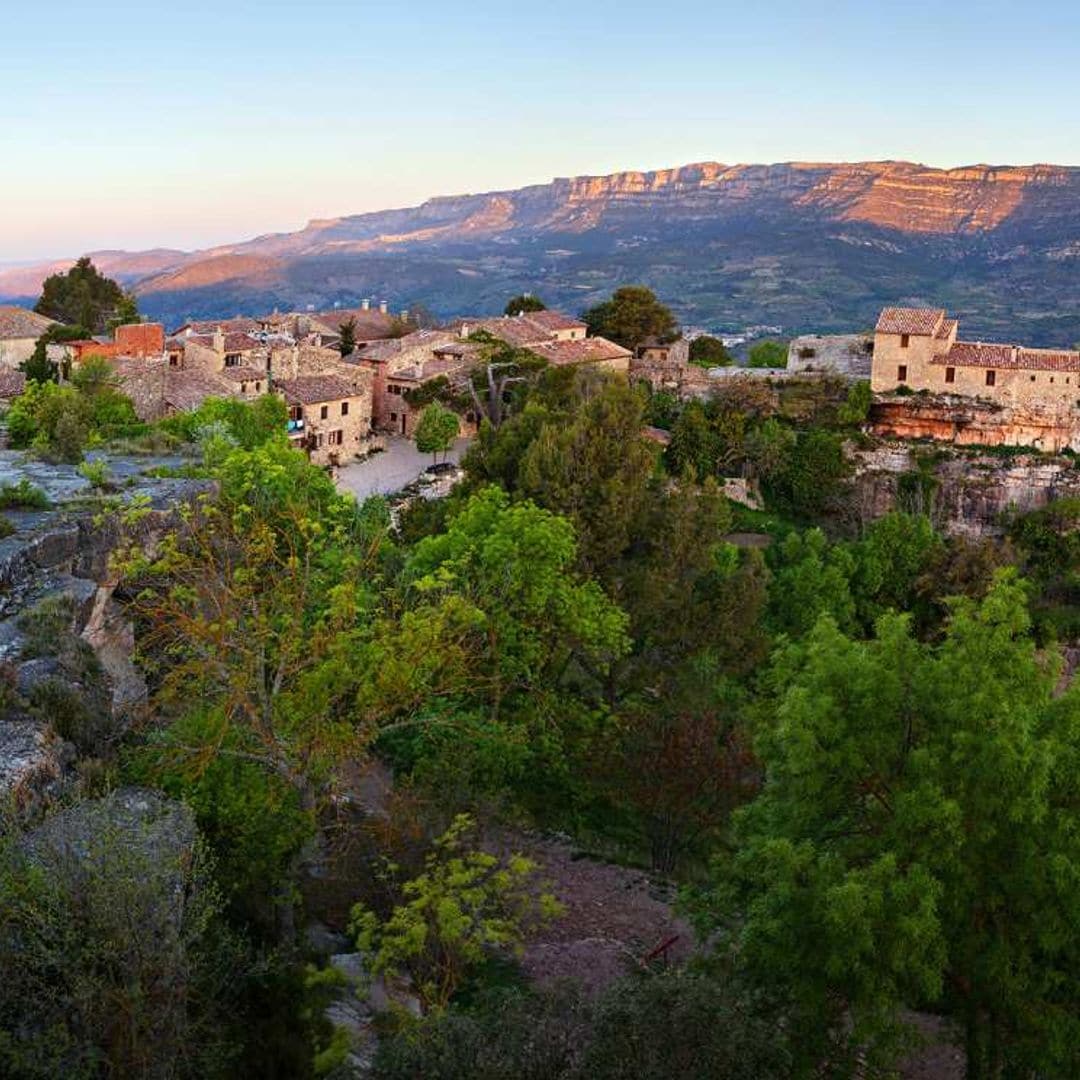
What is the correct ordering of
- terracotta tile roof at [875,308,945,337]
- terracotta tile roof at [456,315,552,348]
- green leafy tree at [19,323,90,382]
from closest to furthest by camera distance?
green leafy tree at [19,323,90,382] < terracotta tile roof at [875,308,945,337] < terracotta tile roof at [456,315,552,348]

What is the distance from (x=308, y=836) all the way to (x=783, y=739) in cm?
524

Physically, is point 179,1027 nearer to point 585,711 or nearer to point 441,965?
point 441,965

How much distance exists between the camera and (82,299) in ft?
213

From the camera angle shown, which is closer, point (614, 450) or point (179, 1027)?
point (179, 1027)

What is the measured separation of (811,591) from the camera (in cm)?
3559

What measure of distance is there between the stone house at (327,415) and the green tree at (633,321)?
50.3 ft

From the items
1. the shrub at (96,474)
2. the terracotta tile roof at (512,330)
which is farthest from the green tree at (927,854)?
the terracotta tile roof at (512,330)

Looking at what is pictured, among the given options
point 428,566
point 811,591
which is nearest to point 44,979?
point 428,566

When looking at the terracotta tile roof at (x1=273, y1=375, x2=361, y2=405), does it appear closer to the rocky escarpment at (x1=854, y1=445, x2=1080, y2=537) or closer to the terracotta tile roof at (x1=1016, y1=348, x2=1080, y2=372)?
the rocky escarpment at (x1=854, y1=445, x2=1080, y2=537)

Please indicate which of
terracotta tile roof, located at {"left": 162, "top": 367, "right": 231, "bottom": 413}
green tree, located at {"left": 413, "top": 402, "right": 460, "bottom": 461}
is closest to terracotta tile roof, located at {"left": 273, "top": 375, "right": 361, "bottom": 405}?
terracotta tile roof, located at {"left": 162, "top": 367, "right": 231, "bottom": 413}

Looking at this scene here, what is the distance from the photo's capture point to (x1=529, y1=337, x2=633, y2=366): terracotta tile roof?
176 ft

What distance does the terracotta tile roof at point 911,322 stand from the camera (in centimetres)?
4891

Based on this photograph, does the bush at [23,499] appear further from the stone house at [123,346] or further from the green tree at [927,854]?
the stone house at [123,346]

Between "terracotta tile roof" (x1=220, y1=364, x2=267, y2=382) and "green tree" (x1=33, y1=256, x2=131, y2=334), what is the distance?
712 inches
